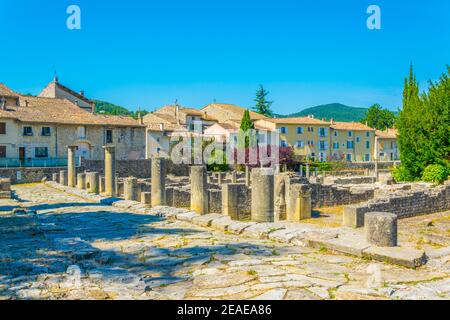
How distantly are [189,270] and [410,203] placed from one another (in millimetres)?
14540

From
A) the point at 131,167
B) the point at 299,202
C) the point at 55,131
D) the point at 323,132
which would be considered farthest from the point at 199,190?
the point at 323,132

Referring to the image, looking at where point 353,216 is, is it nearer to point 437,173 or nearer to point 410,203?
point 410,203

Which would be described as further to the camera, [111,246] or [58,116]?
[58,116]

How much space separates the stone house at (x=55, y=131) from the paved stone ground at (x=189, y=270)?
105ft

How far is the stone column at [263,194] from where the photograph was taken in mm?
11438

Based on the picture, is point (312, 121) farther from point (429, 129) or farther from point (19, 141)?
point (19, 141)

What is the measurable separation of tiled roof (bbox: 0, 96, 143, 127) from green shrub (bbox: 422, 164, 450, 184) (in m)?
30.6

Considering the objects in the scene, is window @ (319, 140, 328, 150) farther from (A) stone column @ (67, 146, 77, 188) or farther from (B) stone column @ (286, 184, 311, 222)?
(B) stone column @ (286, 184, 311, 222)

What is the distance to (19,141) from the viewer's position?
37250 mm

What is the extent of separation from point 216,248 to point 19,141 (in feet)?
117

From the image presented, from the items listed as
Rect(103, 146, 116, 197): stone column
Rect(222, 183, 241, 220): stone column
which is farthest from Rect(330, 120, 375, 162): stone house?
Rect(222, 183, 241, 220): stone column

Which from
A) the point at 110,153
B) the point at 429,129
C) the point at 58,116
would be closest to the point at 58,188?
the point at 110,153

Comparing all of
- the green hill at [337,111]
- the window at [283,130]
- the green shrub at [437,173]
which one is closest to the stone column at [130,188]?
the green shrub at [437,173]

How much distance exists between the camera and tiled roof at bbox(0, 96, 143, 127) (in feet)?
125
